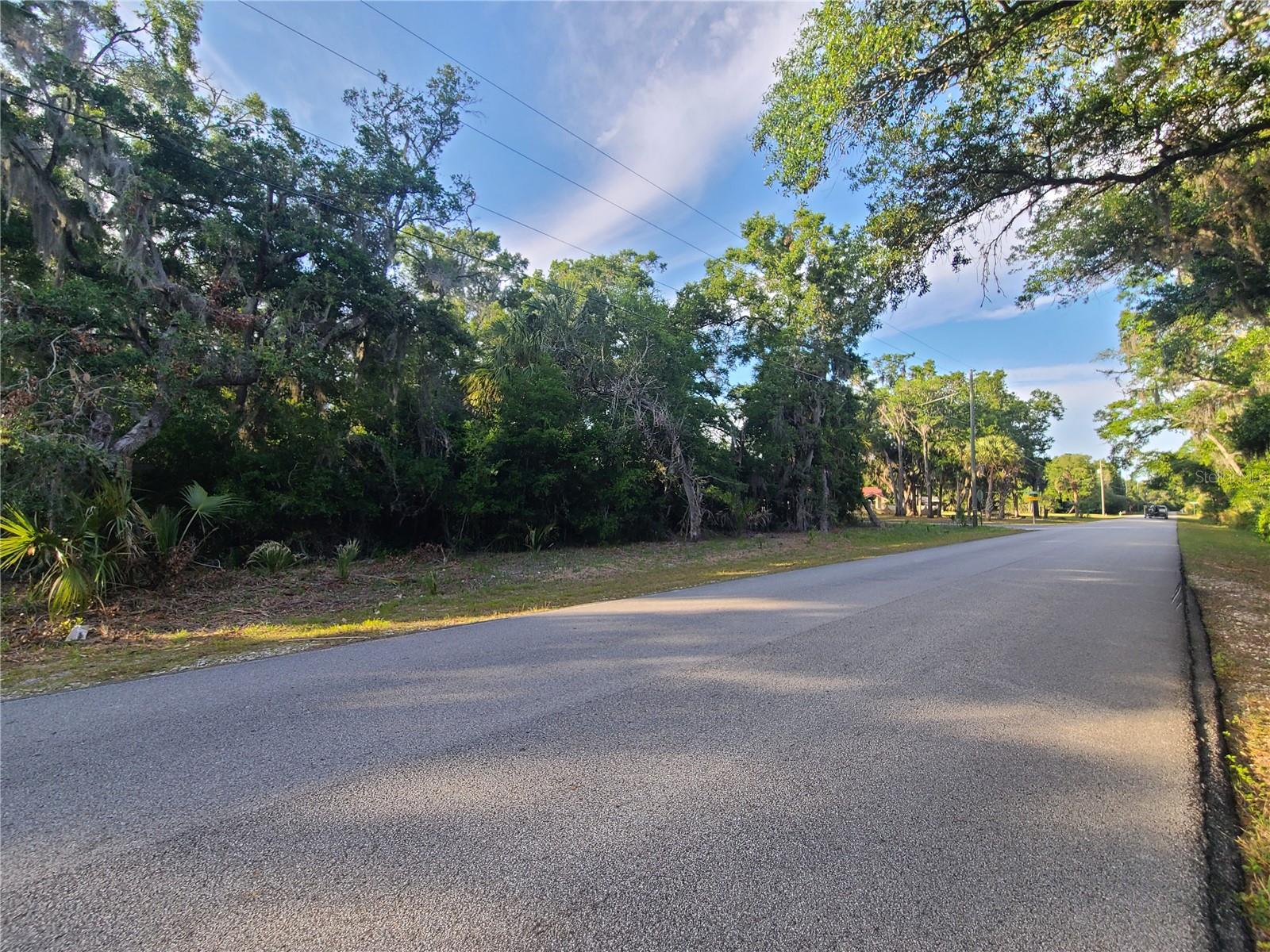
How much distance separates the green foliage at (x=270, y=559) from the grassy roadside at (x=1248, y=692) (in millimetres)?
11641

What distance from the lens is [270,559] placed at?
10.1 m

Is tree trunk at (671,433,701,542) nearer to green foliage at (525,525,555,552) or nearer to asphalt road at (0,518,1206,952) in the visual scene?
green foliage at (525,525,555,552)

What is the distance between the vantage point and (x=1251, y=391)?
17078 millimetres

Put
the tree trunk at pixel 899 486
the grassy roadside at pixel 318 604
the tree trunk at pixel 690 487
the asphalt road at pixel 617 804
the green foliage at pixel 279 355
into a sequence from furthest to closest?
the tree trunk at pixel 899 486, the tree trunk at pixel 690 487, the green foliage at pixel 279 355, the grassy roadside at pixel 318 604, the asphalt road at pixel 617 804

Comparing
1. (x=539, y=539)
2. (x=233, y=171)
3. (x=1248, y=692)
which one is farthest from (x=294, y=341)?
(x=1248, y=692)

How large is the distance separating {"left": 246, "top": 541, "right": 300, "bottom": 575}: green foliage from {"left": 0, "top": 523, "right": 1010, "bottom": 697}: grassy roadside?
387 millimetres

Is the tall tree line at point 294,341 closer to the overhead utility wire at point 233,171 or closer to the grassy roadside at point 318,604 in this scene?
the overhead utility wire at point 233,171

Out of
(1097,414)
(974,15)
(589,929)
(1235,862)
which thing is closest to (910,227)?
(974,15)

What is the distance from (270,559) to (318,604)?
2915mm

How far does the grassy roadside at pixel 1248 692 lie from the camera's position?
220 cm

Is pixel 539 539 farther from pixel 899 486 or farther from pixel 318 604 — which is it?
pixel 899 486

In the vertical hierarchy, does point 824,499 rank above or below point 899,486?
below

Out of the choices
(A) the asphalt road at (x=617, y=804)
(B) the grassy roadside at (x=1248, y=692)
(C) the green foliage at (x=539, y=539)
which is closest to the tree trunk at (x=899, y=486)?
(B) the grassy roadside at (x=1248, y=692)

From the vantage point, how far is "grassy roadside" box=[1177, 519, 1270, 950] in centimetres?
220
